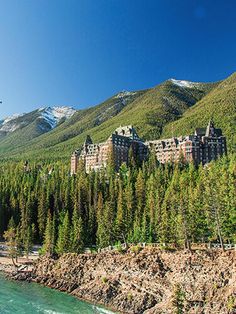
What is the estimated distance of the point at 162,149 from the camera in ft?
504

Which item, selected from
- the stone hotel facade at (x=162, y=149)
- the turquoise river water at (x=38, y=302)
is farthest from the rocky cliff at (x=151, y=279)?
the stone hotel facade at (x=162, y=149)

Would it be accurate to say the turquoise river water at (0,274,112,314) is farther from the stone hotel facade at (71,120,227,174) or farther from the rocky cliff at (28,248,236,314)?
the stone hotel facade at (71,120,227,174)

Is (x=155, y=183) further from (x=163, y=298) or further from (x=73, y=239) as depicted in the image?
(x=163, y=298)

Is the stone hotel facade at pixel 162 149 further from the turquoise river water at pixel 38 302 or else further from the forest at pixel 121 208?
the turquoise river water at pixel 38 302

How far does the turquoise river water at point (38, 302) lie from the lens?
194 feet

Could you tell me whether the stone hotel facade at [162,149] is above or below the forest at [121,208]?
above

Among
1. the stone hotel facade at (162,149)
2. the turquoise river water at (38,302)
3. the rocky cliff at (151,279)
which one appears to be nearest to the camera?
the rocky cliff at (151,279)

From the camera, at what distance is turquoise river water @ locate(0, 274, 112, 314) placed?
194 ft

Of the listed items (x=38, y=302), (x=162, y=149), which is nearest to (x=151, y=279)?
(x=38, y=302)

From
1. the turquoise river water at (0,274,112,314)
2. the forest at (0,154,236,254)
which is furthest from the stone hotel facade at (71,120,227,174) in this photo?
the turquoise river water at (0,274,112,314)

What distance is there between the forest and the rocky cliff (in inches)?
214

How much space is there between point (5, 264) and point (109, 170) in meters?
57.3

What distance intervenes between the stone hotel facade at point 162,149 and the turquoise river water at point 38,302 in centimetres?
7940

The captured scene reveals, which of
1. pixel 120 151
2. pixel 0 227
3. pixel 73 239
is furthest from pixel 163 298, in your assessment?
pixel 120 151
